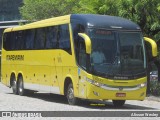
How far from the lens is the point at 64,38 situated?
793 inches

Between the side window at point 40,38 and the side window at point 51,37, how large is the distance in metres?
0.43

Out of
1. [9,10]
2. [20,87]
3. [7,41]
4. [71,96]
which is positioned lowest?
Result: [20,87]

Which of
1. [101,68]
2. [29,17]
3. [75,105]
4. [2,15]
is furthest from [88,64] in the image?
[2,15]

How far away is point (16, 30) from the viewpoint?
26500 millimetres

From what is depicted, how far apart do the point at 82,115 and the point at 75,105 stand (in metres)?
3.73

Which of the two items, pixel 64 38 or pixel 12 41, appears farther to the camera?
pixel 12 41

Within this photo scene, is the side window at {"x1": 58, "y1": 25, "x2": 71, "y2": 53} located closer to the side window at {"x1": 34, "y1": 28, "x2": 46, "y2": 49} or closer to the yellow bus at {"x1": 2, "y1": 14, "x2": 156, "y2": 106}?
the yellow bus at {"x1": 2, "y1": 14, "x2": 156, "y2": 106}

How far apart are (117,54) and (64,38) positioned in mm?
2560

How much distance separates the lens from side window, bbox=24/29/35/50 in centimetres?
2407

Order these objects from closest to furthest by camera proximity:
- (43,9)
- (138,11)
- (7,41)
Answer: (138,11) < (7,41) < (43,9)

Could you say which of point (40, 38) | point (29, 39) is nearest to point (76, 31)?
point (40, 38)

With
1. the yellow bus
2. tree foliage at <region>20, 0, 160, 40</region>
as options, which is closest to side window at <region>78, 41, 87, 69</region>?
the yellow bus

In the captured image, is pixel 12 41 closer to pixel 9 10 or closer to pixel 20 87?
pixel 20 87

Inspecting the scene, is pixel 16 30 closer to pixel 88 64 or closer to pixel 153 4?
pixel 153 4
